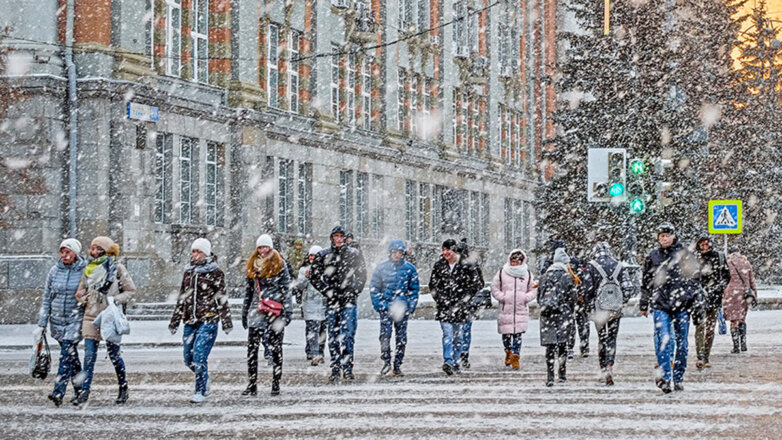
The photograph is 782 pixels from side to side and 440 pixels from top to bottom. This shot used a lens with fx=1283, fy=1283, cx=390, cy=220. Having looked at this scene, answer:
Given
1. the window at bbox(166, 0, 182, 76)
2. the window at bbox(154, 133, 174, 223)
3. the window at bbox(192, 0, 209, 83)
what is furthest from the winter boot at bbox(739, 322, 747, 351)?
the window at bbox(192, 0, 209, 83)

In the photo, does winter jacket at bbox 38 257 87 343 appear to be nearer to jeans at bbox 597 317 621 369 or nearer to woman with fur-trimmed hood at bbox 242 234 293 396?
woman with fur-trimmed hood at bbox 242 234 293 396

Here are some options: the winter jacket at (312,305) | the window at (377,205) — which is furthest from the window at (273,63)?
the winter jacket at (312,305)

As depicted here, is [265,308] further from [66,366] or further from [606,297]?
[606,297]

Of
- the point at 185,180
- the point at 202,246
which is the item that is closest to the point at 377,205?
the point at 185,180

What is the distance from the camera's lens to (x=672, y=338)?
541 inches

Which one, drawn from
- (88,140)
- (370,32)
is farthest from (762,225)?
(88,140)

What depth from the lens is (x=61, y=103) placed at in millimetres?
31984

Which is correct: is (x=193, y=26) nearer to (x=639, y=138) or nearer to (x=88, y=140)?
(x=88, y=140)

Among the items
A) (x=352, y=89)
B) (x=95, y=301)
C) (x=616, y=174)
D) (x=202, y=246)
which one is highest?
(x=352, y=89)

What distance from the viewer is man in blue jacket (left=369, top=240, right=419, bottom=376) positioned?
1623cm

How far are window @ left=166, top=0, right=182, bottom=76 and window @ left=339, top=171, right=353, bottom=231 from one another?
10411 millimetres

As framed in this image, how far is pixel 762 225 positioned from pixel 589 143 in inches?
551

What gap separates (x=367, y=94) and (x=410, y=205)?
17.2 feet

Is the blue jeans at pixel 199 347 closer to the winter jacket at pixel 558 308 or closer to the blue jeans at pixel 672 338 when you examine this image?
the winter jacket at pixel 558 308
